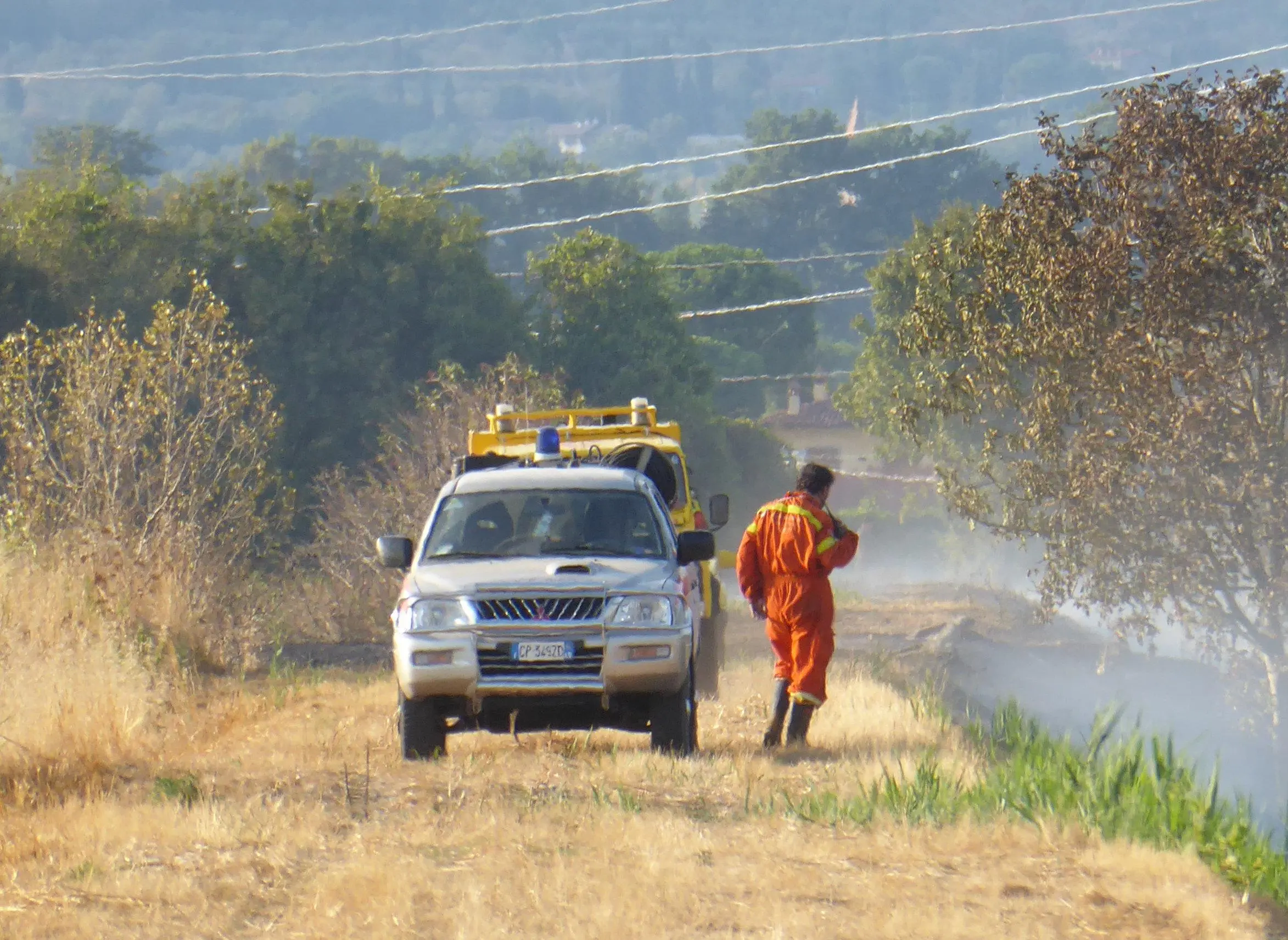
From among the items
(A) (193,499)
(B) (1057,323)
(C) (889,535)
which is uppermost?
(B) (1057,323)

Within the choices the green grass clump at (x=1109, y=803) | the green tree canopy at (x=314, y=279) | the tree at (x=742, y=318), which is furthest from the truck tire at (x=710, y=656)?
the tree at (x=742, y=318)

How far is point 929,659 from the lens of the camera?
30312mm

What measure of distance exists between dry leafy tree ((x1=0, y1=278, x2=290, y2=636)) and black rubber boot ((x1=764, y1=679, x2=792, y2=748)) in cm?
760

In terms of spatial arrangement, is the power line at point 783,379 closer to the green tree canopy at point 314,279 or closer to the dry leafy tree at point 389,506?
the green tree canopy at point 314,279

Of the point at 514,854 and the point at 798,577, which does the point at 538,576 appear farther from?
the point at 514,854

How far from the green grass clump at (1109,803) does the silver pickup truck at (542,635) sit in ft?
5.36

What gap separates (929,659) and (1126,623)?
549 cm

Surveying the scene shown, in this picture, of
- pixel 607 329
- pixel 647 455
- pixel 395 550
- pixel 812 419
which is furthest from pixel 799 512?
pixel 812 419

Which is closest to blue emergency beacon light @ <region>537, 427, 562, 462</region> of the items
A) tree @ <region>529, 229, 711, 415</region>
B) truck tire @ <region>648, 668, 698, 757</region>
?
truck tire @ <region>648, 668, 698, 757</region>

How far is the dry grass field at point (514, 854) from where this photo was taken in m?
6.85

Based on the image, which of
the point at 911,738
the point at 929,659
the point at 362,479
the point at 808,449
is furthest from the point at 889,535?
the point at 911,738

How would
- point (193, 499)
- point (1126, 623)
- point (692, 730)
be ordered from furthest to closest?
1. point (1126, 623)
2. point (193, 499)
3. point (692, 730)

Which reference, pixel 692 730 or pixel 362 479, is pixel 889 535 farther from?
pixel 692 730

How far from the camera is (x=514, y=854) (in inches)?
307
